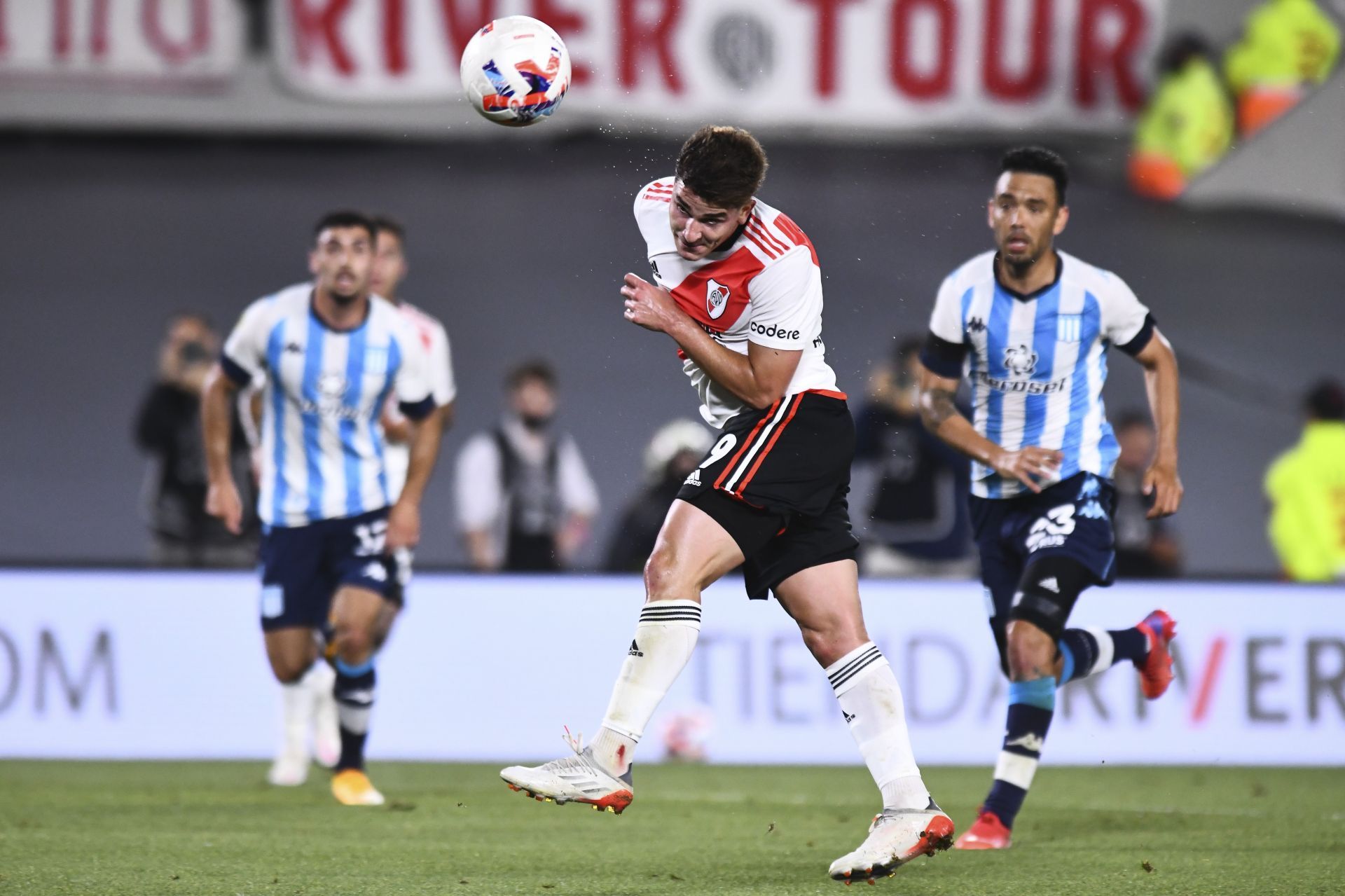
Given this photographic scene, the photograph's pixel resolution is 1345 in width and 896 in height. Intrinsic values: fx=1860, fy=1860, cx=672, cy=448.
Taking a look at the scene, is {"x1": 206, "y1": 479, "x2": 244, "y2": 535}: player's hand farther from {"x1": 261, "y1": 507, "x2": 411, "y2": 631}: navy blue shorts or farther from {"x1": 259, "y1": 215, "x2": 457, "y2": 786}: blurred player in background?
{"x1": 259, "y1": 215, "x2": 457, "y2": 786}: blurred player in background

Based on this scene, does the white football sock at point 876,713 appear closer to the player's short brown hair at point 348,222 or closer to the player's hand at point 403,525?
the player's hand at point 403,525

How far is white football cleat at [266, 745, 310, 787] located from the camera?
7840mm

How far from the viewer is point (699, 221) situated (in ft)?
15.1

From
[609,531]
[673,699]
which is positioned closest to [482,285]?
[609,531]

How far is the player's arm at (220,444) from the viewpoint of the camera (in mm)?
7191

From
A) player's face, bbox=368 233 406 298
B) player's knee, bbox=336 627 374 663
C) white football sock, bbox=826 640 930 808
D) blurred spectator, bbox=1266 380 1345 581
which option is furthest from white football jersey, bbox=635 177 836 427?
blurred spectator, bbox=1266 380 1345 581

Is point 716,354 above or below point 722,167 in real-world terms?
below

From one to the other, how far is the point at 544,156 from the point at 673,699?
630 cm

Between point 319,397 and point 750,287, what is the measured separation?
3.05m

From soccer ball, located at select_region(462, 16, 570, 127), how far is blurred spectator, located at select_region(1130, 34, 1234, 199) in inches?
328

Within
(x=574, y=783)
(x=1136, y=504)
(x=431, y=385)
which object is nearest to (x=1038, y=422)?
(x=574, y=783)

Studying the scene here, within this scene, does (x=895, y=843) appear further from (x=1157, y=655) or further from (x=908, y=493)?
(x=908, y=493)

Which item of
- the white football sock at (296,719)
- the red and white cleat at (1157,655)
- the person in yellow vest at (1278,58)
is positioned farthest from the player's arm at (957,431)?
the person in yellow vest at (1278,58)

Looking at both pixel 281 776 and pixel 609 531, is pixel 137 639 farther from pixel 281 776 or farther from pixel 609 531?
pixel 609 531
